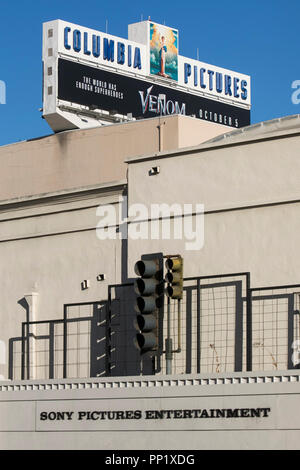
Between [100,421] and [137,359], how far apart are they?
259cm

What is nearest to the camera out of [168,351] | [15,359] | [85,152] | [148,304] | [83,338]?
[148,304]

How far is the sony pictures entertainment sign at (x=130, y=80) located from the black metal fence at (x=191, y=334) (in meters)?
13.4

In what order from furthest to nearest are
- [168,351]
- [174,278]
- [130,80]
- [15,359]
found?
[130,80] < [15,359] < [168,351] < [174,278]

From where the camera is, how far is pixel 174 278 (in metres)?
24.6

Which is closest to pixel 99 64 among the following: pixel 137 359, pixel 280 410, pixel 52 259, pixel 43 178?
pixel 43 178

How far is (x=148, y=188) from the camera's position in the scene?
26.6 m

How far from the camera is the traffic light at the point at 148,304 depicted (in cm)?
2452

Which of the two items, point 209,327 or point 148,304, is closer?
point 148,304

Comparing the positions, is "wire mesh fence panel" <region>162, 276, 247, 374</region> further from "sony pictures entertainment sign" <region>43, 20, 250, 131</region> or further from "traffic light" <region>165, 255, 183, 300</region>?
"sony pictures entertainment sign" <region>43, 20, 250, 131</region>

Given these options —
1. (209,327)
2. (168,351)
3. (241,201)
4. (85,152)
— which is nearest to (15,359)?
(168,351)

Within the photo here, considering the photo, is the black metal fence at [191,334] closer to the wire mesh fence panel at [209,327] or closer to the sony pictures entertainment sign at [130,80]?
the wire mesh fence panel at [209,327]

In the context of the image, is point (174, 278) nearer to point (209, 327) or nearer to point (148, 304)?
point (148, 304)

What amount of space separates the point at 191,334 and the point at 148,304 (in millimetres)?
1439

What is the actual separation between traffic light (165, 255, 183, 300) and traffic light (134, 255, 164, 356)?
30cm
